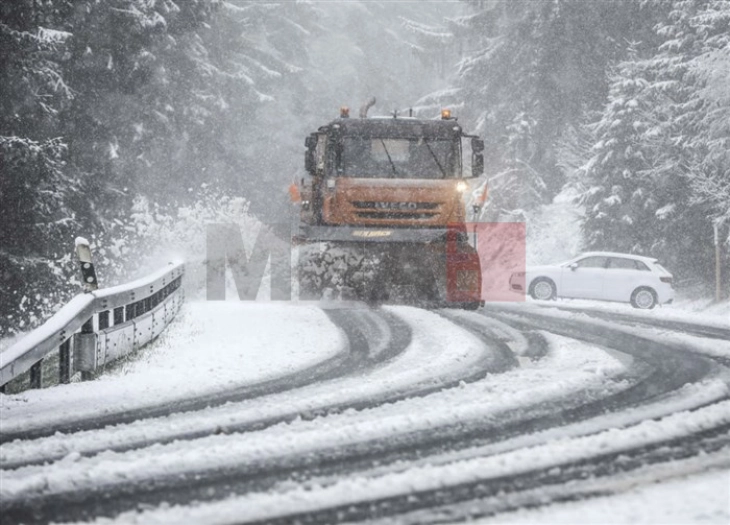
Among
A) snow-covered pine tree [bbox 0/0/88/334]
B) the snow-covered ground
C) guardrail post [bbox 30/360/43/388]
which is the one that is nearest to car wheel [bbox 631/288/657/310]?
snow-covered pine tree [bbox 0/0/88/334]

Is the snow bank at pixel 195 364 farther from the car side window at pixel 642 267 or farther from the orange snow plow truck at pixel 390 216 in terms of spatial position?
the car side window at pixel 642 267

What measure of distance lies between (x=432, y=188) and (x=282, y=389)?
24.4 ft

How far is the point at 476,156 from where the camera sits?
13.1 m

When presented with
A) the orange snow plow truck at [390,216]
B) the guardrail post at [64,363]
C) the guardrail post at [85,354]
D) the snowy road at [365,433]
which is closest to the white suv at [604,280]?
the orange snow plow truck at [390,216]

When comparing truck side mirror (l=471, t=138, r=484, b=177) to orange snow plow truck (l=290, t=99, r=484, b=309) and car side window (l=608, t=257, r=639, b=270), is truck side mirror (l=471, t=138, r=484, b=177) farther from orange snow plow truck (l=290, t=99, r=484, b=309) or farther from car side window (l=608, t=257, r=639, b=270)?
car side window (l=608, t=257, r=639, b=270)

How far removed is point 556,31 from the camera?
105 feet

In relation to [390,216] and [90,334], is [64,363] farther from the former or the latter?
[390,216]

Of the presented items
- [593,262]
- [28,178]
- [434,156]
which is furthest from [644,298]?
[28,178]

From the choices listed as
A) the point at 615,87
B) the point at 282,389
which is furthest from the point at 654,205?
the point at 282,389

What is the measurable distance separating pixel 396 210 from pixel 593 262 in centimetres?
800

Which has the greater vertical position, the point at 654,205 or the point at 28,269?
the point at 654,205

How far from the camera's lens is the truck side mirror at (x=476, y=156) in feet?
42.6

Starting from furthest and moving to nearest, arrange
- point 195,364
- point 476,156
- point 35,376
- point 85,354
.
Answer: point 476,156
point 195,364
point 85,354
point 35,376

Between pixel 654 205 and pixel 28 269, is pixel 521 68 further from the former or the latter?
pixel 28 269
